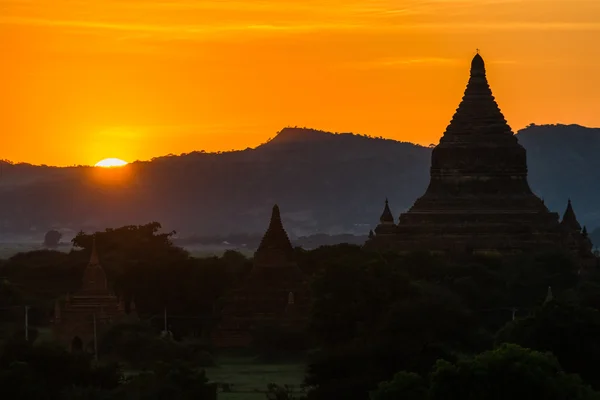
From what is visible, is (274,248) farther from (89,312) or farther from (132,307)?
(89,312)

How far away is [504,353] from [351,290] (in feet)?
76.9

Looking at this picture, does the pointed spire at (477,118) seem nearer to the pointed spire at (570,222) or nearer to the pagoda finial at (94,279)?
the pointed spire at (570,222)

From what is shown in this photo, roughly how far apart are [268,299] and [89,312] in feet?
22.3

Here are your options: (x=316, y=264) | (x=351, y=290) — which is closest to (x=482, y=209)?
(x=316, y=264)

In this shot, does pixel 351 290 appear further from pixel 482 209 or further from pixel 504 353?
pixel 482 209

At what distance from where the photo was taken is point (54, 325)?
287 feet

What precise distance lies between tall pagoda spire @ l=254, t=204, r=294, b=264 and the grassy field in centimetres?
1125

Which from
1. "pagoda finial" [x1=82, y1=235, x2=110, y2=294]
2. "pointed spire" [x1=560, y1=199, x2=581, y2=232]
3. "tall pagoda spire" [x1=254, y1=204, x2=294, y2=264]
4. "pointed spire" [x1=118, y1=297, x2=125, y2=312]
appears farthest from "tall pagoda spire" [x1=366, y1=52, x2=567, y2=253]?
"pagoda finial" [x1=82, y1=235, x2=110, y2=294]

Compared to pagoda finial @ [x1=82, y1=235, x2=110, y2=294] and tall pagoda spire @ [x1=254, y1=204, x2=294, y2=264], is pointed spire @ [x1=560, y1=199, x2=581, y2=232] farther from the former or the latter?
pagoda finial @ [x1=82, y1=235, x2=110, y2=294]

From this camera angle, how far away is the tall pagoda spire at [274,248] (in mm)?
94625

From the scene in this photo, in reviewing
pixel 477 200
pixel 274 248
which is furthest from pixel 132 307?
pixel 477 200

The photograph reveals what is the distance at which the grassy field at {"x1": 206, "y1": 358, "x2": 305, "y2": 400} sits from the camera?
2618 inches

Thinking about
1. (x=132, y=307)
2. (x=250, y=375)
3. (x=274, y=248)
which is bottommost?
(x=250, y=375)

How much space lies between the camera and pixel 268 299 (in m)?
91.8
